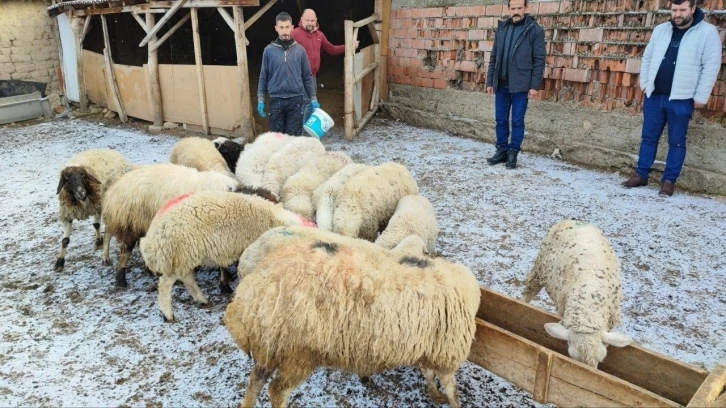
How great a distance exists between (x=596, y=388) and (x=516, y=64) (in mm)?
5808

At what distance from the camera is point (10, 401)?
326 cm

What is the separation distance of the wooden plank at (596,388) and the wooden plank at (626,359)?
1.22 feet

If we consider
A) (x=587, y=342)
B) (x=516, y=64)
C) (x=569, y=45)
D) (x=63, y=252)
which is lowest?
(x=63, y=252)

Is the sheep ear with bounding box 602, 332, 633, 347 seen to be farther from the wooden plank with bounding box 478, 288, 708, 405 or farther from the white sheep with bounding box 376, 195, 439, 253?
the white sheep with bounding box 376, 195, 439, 253

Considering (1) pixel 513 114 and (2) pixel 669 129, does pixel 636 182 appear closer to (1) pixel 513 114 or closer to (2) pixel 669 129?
(2) pixel 669 129

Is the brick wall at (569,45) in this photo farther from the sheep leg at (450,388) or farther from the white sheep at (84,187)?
the white sheep at (84,187)

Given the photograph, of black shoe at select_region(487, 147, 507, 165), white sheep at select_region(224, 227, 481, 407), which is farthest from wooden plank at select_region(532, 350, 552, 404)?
black shoe at select_region(487, 147, 507, 165)

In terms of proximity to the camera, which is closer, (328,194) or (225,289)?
(225,289)

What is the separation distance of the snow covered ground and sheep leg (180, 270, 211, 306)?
0.11m

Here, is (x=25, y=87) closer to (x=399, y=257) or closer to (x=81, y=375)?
(x=81, y=375)

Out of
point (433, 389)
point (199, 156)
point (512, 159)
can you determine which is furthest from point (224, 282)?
point (512, 159)

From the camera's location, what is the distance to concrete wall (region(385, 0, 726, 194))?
6.75m

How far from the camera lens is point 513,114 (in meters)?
7.67

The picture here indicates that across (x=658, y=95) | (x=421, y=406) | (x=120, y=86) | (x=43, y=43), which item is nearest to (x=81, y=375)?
(x=421, y=406)
